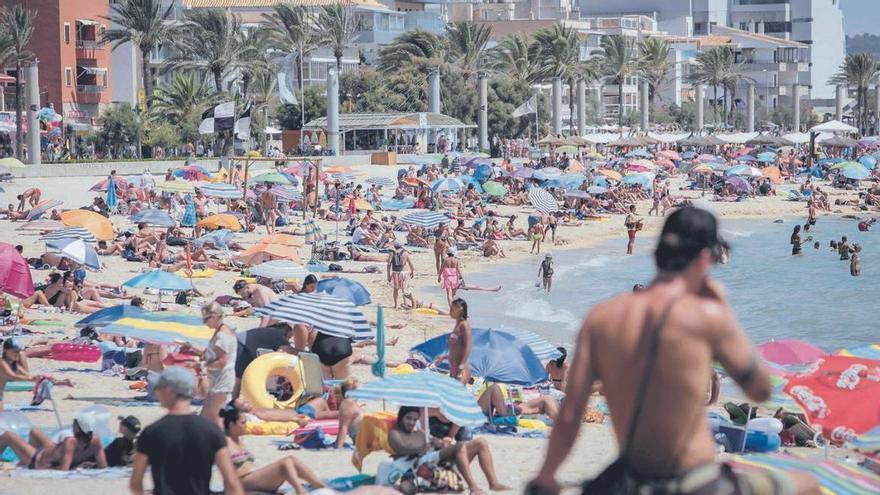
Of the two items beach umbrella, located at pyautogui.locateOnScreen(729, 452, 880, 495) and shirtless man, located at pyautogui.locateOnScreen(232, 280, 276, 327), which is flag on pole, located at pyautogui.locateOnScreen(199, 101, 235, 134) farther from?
beach umbrella, located at pyautogui.locateOnScreen(729, 452, 880, 495)

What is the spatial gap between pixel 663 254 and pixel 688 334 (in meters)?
0.25

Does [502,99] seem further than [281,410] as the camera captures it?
Yes

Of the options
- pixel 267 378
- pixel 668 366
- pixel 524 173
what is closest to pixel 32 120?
pixel 524 173

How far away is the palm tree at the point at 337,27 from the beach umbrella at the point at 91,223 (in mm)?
41438

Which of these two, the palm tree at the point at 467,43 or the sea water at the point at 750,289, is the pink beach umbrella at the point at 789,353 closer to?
the sea water at the point at 750,289

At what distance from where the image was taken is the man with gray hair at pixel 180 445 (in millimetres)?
5535

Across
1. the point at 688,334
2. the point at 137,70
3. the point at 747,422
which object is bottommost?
the point at 747,422

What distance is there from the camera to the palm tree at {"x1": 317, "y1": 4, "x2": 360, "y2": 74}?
2511 inches

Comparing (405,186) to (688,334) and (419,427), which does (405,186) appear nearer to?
(419,427)

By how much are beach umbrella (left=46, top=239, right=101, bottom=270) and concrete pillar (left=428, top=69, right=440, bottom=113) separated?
A: 1720 inches

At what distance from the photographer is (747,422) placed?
11570mm

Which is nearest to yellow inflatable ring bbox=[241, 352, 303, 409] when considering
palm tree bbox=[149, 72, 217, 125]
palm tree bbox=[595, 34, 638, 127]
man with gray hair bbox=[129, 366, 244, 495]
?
man with gray hair bbox=[129, 366, 244, 495]

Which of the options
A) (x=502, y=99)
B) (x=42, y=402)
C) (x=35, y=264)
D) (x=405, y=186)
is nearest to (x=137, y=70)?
(x=502, y=99)

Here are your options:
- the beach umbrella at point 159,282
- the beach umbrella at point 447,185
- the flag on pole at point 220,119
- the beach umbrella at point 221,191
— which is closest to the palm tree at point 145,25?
the flag on pole at point 220,119
